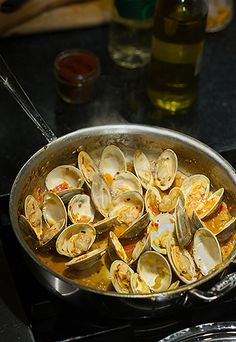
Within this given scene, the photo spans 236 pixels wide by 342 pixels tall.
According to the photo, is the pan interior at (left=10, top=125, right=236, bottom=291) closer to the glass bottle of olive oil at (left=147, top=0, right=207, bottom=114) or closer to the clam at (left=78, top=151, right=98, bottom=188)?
the clam at (left=78, top=151, right=98, bottom=188)

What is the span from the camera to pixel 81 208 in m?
1.02

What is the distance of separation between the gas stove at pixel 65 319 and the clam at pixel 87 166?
0.55ft

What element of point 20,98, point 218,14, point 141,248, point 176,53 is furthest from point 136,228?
point 218,14

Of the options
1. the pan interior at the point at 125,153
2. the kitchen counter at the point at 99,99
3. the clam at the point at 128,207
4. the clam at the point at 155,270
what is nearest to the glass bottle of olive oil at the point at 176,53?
the kitchen counter at the point at 99,99

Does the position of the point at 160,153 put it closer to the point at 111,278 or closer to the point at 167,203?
the point at 167,203

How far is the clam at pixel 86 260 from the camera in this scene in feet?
2.96

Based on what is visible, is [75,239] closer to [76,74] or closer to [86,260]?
[86,260]

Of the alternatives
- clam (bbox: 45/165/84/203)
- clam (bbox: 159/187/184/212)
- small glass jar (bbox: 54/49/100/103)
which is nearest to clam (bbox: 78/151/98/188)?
clam (bbox: 45/165/84/203)

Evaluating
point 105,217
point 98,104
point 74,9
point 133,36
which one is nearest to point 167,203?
point 105,217

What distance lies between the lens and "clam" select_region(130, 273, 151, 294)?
→ 90cm

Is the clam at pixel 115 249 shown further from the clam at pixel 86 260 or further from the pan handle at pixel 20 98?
the pan handle at pixel 20 98

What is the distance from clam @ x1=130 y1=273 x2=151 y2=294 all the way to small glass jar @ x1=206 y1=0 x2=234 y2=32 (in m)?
0.70

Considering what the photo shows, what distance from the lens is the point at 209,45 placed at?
4.69 ft

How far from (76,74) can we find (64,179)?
27 centimetres
